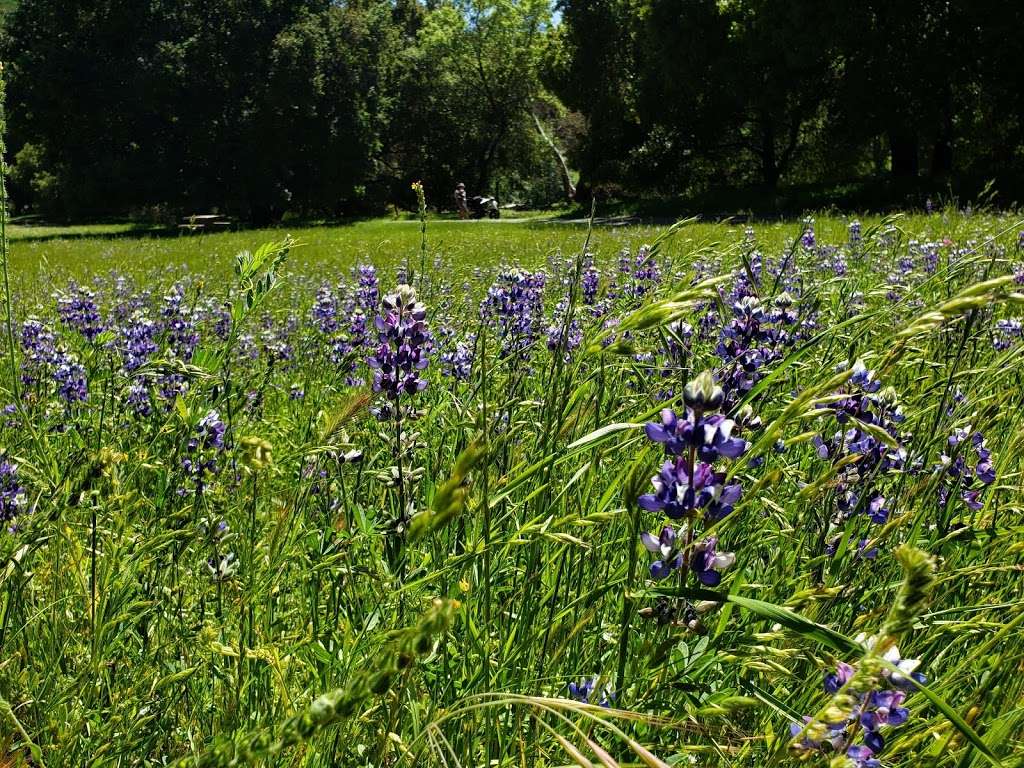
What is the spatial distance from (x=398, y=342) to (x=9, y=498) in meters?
1.13

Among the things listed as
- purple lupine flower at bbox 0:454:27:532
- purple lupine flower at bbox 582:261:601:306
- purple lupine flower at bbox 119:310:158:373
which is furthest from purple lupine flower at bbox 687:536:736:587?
purple lupine flower at bbox 582:261:601:306

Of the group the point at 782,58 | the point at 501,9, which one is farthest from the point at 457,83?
the point at 782,58

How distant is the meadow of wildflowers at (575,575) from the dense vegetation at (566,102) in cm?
2069

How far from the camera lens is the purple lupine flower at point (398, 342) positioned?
1.91m

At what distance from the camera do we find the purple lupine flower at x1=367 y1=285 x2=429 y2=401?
1.91 m

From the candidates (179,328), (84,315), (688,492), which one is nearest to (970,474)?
(688,492)

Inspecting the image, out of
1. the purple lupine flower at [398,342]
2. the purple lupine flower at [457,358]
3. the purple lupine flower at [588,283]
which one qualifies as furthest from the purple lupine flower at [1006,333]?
the purple lupine flower at [398,342]

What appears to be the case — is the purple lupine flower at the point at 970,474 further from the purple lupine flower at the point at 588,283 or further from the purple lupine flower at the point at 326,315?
the purple lupine flower at the point at 326,315

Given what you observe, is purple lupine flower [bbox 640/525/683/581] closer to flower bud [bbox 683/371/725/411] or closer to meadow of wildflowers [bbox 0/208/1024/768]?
meadow of wildflowers [bbox 0/208/1024/768]

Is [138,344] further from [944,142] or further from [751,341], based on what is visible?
[944,142]

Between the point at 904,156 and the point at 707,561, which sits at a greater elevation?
the point at 904,156

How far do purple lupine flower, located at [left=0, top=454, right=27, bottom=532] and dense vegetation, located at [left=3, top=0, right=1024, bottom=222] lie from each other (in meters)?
21.3

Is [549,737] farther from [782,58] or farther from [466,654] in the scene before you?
[782,58]

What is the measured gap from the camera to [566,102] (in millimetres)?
33156
